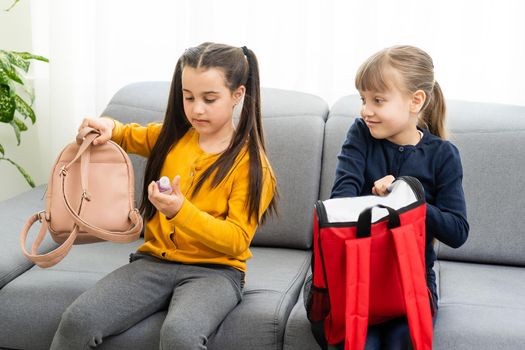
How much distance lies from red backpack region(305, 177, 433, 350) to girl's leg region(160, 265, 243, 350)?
24 centimetres

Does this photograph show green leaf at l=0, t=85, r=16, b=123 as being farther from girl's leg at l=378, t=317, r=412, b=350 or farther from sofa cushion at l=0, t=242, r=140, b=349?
girl's leg at l=378, t=317, r=412, b=350

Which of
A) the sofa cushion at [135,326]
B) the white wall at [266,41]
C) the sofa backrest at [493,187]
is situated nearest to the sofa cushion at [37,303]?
the sofa cushion at [135,326]

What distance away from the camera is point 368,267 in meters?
1.69

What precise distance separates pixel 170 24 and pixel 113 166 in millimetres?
1075

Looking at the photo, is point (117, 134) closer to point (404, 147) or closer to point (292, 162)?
point (292, 162)

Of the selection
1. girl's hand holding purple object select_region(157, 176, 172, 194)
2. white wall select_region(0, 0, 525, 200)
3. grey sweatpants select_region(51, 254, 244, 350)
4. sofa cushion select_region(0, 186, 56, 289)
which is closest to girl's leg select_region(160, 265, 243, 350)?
grey sweatpants select_region(51, 254, 244, 350)

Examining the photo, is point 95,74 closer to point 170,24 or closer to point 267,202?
point 170,24

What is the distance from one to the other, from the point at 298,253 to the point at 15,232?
2.87ft

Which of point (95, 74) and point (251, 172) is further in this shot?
point (95, 74)

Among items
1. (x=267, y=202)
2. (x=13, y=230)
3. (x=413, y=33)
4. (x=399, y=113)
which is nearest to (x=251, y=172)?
(x=267, y=202)

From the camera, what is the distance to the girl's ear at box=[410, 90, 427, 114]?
1.96 m

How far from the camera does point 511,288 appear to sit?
217 cm

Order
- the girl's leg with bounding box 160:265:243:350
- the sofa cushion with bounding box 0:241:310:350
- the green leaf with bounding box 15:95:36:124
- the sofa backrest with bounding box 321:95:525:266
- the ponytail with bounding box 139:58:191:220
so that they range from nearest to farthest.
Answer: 1. the girl's leg with bounding box 160:265:243:350
2. the sofa cushion with bounding box 0:241:310:350
3. the ponytail with bounding box 139:58:191:220
4. the sofa backrest with bounding box 321:95:525:266
5. the green leaf with bounding box 15:95:36:124

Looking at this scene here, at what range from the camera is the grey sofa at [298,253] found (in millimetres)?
1889
